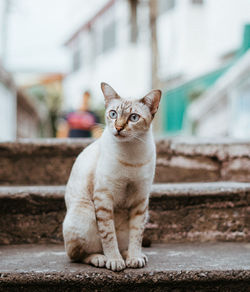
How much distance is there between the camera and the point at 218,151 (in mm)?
2588

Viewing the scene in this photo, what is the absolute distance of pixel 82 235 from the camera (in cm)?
165

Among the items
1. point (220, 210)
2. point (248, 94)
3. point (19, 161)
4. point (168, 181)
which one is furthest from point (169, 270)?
point (248, 94)

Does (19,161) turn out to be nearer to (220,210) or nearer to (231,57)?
(220,210)

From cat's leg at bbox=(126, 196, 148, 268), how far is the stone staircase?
0.05m

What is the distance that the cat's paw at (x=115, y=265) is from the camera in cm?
155

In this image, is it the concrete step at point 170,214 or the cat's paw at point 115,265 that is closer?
the cat's paw at point 115,265

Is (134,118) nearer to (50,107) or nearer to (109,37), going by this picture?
(109,37)

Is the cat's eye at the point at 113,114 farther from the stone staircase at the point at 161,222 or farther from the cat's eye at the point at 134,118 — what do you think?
the stone staircase at the point at 161,222

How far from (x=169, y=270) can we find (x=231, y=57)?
8150 millimetres

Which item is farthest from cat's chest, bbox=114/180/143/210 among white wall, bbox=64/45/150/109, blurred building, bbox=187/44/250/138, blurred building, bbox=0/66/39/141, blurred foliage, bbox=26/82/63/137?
blurred foliage, bbox=26/82/63/137

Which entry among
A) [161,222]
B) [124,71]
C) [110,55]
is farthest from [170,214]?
[110,55]

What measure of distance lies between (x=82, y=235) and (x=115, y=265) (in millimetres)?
197

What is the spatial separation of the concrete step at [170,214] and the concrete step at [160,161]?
0.48m

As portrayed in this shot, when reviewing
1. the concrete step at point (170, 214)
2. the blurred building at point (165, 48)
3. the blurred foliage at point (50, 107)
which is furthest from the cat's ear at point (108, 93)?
the blurred foliage at point (50, 107)
